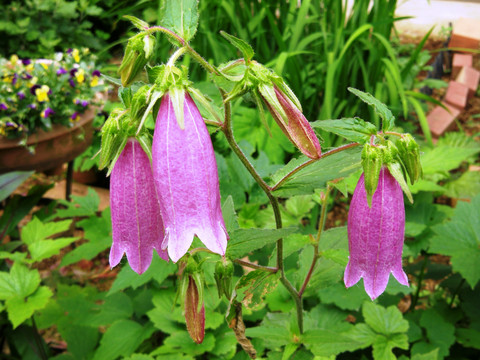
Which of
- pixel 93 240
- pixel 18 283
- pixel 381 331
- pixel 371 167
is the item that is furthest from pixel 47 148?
pixel 371 167

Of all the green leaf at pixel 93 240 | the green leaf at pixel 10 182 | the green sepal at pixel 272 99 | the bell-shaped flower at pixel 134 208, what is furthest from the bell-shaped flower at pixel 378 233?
the green leaf at pixel 10 182

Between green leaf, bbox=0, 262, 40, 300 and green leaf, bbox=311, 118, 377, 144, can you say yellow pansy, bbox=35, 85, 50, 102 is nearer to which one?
green leaf, bbox=0, 262, 40, 300

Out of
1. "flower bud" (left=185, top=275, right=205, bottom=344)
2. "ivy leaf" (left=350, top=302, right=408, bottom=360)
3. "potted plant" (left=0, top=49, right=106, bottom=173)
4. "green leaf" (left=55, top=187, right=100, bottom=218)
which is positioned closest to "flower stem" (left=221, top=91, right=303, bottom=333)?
"flower bud" (left=185, top=275, right=205, bottom=344)

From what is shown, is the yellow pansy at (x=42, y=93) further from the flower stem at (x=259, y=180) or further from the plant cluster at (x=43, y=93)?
the flower stem at (x=259, y=180)

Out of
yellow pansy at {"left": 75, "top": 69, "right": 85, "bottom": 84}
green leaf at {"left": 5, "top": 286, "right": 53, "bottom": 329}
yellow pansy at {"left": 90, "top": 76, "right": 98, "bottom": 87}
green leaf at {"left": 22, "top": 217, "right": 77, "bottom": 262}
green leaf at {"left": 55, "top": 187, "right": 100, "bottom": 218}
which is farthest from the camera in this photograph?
yellow pansy at {"left": 90, "top": 76, "right": 98, "bottom": 87}

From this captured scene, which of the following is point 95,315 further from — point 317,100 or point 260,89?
point 317,100
